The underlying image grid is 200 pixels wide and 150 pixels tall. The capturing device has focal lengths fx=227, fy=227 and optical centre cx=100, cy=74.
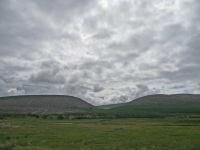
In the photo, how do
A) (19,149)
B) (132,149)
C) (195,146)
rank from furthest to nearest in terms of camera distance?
(195,146), (132,149), (19,149)

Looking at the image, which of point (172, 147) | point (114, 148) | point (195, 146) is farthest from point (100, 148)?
point (195, 146)

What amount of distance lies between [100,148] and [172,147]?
11593 mm

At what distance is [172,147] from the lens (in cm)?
3616

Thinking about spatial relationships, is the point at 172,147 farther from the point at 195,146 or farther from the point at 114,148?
the point at 114,148

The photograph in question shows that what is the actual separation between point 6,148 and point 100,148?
13.7 meters

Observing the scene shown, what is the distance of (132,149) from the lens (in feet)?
112

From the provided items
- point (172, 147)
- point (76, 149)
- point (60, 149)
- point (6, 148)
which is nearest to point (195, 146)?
point (172, 147)

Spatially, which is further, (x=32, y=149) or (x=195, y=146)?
(x=195, y=146)

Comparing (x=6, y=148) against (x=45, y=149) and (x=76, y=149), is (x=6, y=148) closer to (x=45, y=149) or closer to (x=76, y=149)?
(x=45, y=149)

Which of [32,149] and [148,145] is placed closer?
[32,149]

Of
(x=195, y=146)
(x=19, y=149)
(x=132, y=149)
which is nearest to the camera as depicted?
(x=19, y=149)

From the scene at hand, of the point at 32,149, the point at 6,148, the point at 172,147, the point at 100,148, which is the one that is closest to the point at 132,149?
the point at 100,148

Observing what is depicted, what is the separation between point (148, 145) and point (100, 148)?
8918 mm

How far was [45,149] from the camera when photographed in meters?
33.0
